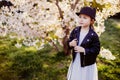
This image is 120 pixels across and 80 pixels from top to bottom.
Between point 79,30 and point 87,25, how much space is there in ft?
0.64

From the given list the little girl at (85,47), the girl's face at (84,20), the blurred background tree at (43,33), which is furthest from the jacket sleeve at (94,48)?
the blurred background tree at (43,33)

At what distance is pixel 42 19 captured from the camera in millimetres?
7059

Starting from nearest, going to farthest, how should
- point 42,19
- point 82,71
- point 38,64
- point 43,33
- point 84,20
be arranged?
point 84,20, point 82,71, point 42,19, point 43,33, point 38,64

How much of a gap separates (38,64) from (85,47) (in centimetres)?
383

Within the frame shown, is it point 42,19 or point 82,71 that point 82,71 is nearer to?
point 82,71

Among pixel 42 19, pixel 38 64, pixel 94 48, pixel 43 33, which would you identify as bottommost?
pixel 38 64

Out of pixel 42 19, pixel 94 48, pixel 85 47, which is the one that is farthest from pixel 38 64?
pixel 94 48

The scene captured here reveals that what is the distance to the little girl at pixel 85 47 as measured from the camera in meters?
4.72

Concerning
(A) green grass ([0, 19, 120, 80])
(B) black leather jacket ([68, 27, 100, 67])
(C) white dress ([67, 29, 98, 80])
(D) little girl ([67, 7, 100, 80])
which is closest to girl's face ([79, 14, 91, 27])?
(D) little girl ([67, 7, 100, 80])

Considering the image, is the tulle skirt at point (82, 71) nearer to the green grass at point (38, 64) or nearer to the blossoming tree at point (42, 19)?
the blossoming tree at point (42, 19)

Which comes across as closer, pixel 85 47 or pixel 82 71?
pixel 85 47

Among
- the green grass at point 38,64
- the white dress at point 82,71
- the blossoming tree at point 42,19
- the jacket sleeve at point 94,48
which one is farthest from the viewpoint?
the green grass at point 38,64

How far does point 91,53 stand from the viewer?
185 inches

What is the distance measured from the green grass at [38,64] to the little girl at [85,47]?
2570 millimetres
